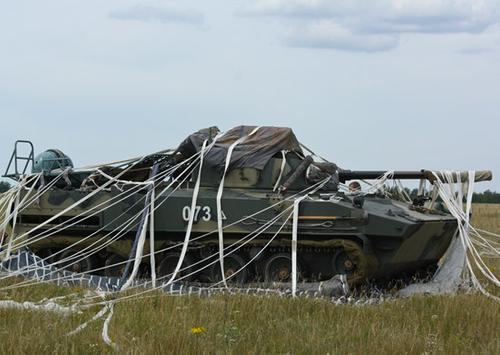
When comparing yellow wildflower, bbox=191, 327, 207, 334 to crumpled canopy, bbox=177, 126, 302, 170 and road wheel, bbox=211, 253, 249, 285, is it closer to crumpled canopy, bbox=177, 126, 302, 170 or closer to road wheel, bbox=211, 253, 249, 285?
road wheel, bbox=211, 253, 249, 285

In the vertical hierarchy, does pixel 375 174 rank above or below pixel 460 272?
above

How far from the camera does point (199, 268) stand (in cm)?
1346

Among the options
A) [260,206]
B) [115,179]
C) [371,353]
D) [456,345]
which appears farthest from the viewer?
[115,179]

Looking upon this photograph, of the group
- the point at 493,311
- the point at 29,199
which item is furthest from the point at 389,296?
the point at 29,199

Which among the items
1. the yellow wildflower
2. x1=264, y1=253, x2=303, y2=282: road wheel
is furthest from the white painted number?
the yellow wildflower

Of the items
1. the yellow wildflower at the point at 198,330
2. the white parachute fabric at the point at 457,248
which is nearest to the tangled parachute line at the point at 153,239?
the white parachute fabric at the point at 457,248

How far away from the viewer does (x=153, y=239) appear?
43.7 ft

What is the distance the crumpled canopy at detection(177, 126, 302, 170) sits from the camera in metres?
13.7

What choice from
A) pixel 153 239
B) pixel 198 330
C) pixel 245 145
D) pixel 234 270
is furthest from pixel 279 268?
pixel 198 330

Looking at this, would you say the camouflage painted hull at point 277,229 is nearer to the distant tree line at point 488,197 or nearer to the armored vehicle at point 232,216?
the armored vehicle at point 232,216

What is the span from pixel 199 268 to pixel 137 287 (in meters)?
1.83

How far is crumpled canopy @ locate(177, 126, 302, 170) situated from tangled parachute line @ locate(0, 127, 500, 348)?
0.11 meters

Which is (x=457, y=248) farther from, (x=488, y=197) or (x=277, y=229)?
(x=488, y=197)

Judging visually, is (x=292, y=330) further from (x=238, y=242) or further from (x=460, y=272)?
(x=460, y=272)
